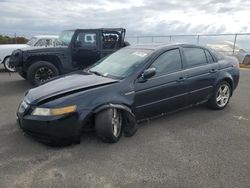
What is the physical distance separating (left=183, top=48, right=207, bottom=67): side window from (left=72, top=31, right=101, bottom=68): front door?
3.77 meters

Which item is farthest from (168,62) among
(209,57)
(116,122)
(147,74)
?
(116,122)

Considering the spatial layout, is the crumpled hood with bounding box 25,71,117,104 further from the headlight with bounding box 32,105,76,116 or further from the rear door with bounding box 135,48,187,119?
the rear door with bounding box 135,48,187,119

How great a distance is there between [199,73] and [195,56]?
0.38 m

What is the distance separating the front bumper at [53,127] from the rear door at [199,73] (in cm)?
232

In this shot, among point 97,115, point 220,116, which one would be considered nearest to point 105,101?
point 97,115

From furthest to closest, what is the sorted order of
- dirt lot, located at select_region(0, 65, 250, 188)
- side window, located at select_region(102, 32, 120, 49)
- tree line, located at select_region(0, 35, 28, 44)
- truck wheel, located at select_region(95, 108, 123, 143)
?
1. tree line, located at select_region(0, 35, 28, 44)
2. side window, located at select_region(102, 32, 120, 49)
3. truck wheel, located at select_region(95, 108, 123, 143)
4. dirt lot, located at select_region(0, 65, 250, 188)

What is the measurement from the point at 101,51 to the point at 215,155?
5.64 metres

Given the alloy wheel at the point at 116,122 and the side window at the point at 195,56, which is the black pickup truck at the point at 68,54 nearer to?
the side window at the point at 195,56

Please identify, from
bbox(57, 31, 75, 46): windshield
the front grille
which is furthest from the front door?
the front grille

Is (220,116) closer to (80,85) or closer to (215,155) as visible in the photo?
(215,155)

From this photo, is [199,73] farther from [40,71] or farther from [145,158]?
[40,71]

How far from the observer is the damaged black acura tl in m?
3.99

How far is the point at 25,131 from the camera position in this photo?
4168mm

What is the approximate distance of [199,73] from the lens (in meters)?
5.47
